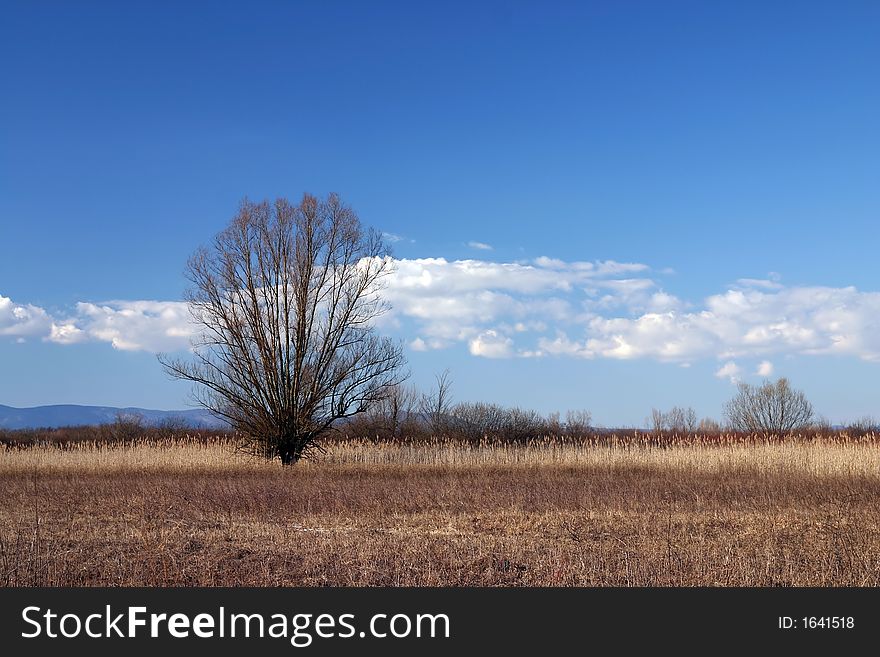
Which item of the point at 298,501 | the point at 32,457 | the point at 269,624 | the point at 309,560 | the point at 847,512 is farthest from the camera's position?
the point at 32,457

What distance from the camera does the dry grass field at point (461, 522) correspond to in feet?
29.3

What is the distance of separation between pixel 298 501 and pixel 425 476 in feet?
22.1

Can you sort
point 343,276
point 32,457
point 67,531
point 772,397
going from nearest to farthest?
point 67,531 < point 32,457 < point 343,276 < point 772,397

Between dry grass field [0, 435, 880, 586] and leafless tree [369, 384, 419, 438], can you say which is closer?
dry grass field [0, 435, 880, 586]

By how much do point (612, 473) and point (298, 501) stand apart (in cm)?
1006

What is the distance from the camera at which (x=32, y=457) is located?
87.7 ft

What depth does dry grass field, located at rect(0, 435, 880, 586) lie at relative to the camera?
29.3 ft

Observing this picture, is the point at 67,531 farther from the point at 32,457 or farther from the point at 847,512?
the point at 32,457

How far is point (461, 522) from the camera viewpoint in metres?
13.1

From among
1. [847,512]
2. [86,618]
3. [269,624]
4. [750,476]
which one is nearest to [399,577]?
[269,624]

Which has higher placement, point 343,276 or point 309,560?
point 343,276

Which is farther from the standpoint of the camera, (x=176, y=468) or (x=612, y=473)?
(x=176, y=468)

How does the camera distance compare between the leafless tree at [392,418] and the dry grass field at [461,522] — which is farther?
the leafless tree at [392,418]

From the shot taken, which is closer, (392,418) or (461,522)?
(461,522)
